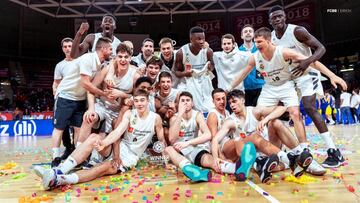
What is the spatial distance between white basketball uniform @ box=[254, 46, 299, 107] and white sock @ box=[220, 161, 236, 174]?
2.79ft

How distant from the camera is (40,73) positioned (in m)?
17.6

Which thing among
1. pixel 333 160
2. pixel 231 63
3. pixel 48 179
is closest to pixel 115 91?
pixel 48 179

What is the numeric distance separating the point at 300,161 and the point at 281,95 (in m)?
0.97

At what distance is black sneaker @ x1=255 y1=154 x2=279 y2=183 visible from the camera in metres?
2.49

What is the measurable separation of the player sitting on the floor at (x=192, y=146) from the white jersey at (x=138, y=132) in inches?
10.2

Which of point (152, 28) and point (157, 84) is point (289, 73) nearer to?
point (157, 84)

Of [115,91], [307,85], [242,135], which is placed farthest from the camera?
[115,91]

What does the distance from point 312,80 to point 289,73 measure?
31 cm

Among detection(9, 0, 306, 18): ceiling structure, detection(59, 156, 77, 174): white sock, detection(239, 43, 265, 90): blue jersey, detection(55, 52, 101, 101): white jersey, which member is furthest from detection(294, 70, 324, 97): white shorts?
detection(9, 0, 306, 18): ceiling structure

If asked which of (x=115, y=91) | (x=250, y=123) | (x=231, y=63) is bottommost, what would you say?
(x=250, y=123)

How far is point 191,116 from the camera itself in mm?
3498

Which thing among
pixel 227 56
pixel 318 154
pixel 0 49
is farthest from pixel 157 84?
pixel 0 49

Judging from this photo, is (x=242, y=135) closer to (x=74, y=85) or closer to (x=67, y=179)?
(x=67, y=179)

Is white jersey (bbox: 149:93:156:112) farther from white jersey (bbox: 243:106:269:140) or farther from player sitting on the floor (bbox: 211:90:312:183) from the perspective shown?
white jersey (bbox: 243:106:269:140)
